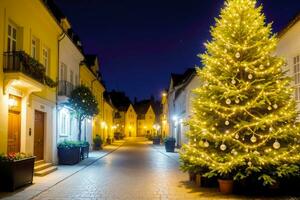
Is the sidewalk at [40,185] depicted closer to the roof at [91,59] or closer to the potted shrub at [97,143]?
the potted shrub at [97,143]

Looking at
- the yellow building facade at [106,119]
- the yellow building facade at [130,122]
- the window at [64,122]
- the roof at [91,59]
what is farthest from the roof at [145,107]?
the window at [64,122]

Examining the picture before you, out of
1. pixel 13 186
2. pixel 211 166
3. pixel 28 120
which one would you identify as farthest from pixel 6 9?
pixel 211 166

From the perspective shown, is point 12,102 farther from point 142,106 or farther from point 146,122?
point 142,106

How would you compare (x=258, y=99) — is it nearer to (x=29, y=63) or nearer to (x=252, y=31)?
(x=252, y=31)

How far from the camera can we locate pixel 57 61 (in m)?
20.7

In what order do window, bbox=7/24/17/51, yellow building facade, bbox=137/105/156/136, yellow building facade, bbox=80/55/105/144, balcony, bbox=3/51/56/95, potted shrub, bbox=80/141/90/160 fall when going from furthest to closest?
yellow building facade, bbox=137/105/156/136, yellow building facade, bbox=80/55/105/144, potted shrub, bbox=80/141/90/160, window, bbox=7/24/17/51, balcony, bbox=3/51/56/95

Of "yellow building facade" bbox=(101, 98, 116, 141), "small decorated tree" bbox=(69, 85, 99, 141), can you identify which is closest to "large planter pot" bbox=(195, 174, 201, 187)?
"small decorated tree" bbox=(69, 85, 99, 141)

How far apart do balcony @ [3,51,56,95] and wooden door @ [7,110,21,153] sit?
1.01m

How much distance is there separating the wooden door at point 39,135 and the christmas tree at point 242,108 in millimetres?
7803

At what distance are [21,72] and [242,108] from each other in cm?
702

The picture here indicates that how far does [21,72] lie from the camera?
43.8ft

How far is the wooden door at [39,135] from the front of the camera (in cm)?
1772

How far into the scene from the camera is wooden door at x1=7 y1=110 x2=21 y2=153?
14164 millimetres

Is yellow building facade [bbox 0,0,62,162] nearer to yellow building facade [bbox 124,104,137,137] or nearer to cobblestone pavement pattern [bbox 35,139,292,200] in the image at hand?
cobblestone pavement pattern [bbox 35,139,292,200]
